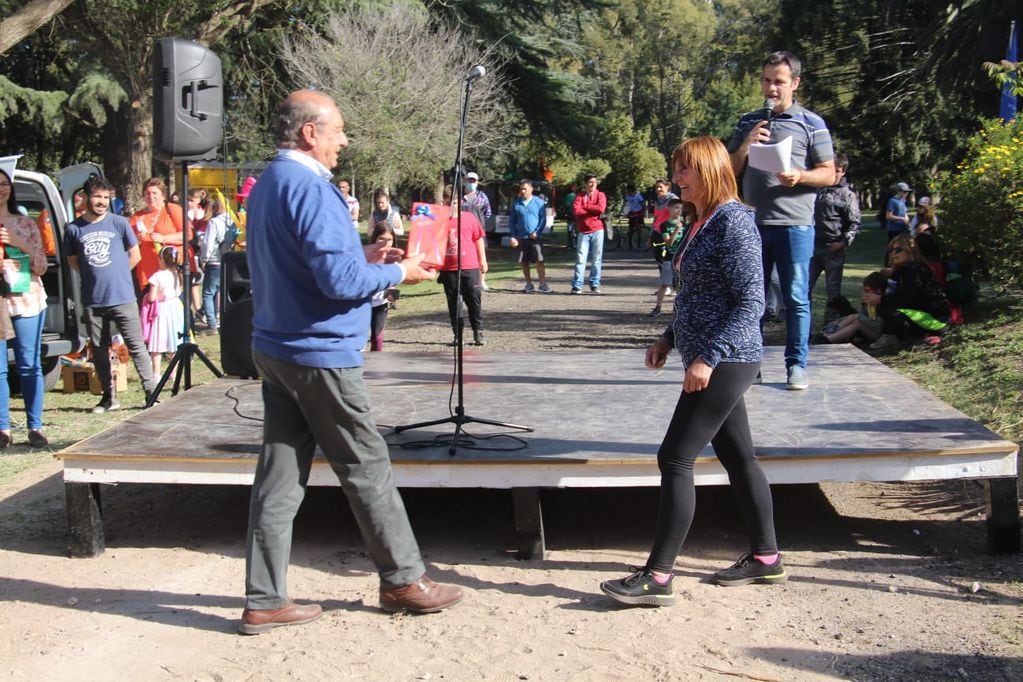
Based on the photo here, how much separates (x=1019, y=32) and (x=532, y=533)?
47.0 ft

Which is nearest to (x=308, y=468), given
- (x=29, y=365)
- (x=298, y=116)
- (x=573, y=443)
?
(x=298, y=116)

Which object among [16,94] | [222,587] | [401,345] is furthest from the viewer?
[16,94]

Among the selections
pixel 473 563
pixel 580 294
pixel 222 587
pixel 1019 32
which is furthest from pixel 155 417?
pixel 1019 32

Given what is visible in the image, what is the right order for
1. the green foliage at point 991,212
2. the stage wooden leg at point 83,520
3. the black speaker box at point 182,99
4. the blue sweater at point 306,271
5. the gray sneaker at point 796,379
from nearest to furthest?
the blue sweater at point 306,271 < the stage wooden leg at point 83,520 < the gray sneaker at point 796,379 < the black speaker box at point 182,99 < the green foliage at point 991,212

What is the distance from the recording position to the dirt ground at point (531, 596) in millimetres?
3730

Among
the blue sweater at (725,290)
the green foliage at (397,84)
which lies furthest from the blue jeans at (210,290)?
the green foliage at (397,84)

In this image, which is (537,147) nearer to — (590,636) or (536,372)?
(536,372)

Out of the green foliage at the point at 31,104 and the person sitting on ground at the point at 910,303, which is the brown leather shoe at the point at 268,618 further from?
the green foliage at the point at 31,104

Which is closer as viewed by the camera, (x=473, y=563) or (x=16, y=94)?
(x=473, y=563)

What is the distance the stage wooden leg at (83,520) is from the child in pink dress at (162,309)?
451 cm

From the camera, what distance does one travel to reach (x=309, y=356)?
12.2 ft

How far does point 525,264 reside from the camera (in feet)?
56.5

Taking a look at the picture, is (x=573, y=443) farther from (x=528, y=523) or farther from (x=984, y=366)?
(x=984, y=366)

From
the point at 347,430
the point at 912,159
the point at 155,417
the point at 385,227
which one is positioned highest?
the point at 912,159
